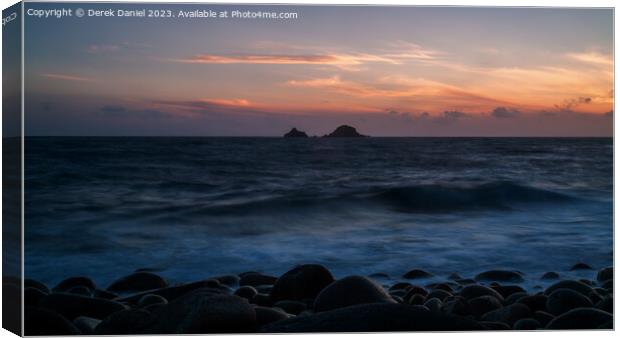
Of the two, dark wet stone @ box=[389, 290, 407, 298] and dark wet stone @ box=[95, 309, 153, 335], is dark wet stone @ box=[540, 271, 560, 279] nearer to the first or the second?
dark wet stone @ box=[389, 290, 407, 298]

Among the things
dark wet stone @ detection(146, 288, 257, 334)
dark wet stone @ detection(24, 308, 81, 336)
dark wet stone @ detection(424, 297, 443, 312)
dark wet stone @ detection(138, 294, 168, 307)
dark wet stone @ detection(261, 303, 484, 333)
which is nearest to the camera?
dark wet stone @ detection(146, 288, 257, 334)

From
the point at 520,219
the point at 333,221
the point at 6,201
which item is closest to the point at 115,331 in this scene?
the point at 6,201

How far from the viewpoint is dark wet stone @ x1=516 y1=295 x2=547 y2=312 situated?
852cm

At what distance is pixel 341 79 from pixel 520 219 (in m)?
1.97

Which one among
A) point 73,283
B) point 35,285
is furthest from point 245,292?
point 35,285

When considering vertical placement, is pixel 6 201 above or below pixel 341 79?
below

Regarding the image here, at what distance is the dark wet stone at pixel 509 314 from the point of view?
8312mm

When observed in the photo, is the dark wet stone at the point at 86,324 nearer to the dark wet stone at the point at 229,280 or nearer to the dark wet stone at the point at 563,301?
the dark wet stone at the point at 229,280

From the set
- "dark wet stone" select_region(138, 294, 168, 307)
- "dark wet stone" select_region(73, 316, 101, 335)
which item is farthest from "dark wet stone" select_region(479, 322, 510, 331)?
"dark wet stone" select_region(73, 316, 101, 335)

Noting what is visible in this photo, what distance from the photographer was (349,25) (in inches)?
333

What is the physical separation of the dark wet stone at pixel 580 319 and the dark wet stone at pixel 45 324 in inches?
153

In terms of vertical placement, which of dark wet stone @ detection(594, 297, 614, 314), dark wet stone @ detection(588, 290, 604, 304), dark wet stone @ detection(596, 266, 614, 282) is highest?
dark wet stone @ detection(596, 266, 614, 282)

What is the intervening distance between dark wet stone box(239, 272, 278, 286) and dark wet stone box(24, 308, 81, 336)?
138 cm

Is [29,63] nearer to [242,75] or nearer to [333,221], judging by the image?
[242,75]
